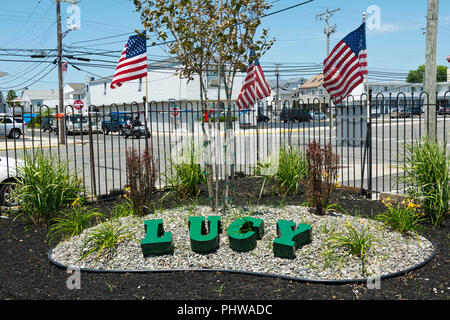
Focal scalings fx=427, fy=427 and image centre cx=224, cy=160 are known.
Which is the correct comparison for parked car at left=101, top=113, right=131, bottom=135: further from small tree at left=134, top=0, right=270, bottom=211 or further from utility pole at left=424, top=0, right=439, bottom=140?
utility pole at left=424, top=0, right=439, bottom=140

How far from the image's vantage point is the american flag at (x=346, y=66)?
970cm

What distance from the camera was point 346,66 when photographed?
33.2ft

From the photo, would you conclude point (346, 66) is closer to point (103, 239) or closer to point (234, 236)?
point (234, 236)

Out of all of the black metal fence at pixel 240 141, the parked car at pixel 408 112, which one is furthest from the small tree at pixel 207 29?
the parked car at pixel 408 112

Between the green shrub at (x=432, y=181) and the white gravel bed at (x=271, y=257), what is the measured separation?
0.77 metres

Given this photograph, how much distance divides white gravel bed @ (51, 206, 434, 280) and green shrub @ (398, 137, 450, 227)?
77 centimetres

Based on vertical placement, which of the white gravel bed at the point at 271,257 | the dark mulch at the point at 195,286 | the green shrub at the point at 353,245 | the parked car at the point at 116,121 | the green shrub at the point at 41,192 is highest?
the parked car at the point at 116,121

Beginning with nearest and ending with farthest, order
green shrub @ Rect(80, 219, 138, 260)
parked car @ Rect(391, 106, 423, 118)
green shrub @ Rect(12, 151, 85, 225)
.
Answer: green shrub @ Rect(80, 219, 138, 260)
green shrub @ Rect(12, 151, 85, 225)
parked car @ Rect(391, 106, 423, 118)

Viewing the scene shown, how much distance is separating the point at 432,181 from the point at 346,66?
4.91 meters

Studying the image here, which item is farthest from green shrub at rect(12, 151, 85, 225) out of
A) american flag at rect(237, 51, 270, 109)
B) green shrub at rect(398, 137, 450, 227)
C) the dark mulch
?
american flag at rect(237, 51, 270, 109)

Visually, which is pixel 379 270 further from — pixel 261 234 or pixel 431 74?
pixel 431 74

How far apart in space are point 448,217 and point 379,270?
253 centimetres

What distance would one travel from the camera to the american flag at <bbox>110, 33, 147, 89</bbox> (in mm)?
8633

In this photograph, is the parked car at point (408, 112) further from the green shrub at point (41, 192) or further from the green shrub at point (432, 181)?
the green shrub at point (41, 192)
